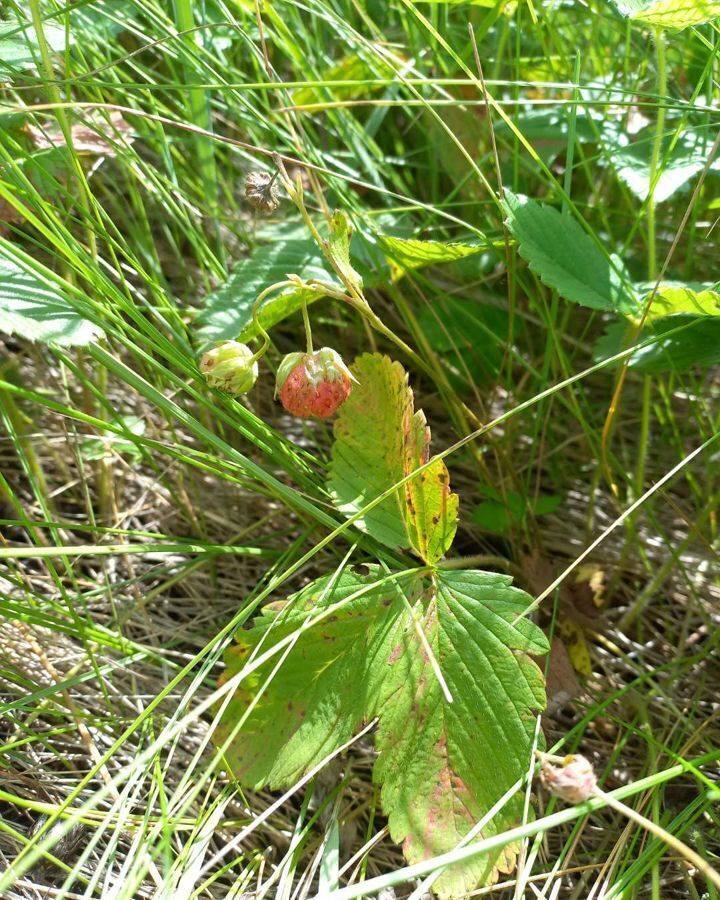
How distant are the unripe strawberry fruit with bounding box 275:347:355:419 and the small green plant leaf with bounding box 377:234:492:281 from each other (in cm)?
24

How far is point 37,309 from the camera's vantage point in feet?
3.01

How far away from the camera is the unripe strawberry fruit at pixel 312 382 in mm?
935

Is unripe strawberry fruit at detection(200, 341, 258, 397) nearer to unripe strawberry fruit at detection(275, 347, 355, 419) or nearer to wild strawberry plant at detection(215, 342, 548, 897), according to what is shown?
unripe strawberry fruit at detection(275, 347, 355, 419)

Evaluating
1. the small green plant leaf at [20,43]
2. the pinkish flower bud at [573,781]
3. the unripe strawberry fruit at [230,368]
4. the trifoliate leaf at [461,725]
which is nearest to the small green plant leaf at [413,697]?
the trifoliate leaf at [461,725]

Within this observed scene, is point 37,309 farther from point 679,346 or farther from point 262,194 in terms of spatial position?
point 679,346

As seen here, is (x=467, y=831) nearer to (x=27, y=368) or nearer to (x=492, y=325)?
(x=492, y=325)

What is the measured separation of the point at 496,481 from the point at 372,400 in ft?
Result: 1.24

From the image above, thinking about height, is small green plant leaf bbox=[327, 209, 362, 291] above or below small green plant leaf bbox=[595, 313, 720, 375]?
above

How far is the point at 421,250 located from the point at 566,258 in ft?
0.64

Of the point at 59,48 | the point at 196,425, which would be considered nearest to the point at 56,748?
the point at 196,425

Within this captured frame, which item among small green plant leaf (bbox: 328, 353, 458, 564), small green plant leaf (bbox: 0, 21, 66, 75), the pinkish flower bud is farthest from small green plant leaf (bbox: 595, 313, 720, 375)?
small green plant leaf (bbox: 0, 21, 66, 75)

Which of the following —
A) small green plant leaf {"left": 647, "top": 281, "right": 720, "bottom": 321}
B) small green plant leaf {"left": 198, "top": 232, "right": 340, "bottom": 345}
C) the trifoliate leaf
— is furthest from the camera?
small green plant leaf {"left": 198, "top": 232, "right": 340, "bottom": 345}

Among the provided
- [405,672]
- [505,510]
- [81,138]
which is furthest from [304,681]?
[81,138]

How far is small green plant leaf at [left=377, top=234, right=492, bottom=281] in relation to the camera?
3.48 ft
